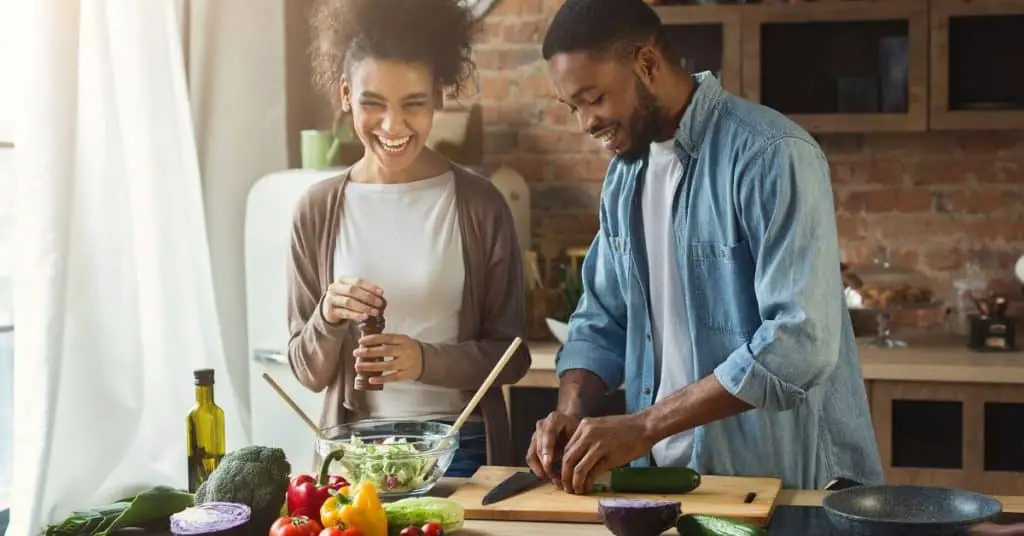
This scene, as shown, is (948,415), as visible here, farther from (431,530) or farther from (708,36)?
(431,530)

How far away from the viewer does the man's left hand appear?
216cm

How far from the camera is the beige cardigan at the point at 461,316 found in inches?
105

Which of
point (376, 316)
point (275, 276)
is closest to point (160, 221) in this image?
point (275, 276)

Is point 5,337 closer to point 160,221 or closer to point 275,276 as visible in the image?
point 160,221

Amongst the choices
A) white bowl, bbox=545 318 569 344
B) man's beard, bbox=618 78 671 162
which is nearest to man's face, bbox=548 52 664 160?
man's beard, bbox=618 78 671 162

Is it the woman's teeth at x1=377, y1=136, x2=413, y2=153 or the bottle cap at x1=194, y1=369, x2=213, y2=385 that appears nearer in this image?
the bottle cap at x1=194, y1=369, x2=213, y2=385

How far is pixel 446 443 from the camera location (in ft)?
7.41

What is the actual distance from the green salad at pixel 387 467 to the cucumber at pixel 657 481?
34 cm

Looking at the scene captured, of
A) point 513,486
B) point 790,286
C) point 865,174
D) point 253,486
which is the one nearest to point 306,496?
point 253,486

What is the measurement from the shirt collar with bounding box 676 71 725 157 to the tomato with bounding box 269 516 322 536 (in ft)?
3.26

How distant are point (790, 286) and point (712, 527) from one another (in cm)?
48

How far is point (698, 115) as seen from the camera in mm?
2402

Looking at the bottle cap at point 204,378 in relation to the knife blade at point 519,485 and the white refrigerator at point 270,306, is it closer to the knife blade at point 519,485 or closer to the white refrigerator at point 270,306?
the knife blade at point 519,485

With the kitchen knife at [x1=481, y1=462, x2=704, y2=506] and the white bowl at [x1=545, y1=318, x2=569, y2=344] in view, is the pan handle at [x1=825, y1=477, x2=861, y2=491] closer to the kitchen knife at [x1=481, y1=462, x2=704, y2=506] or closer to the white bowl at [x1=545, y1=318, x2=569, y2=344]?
the kitchen knife at [x1=481, y1=462, x2=704, y2=506]
